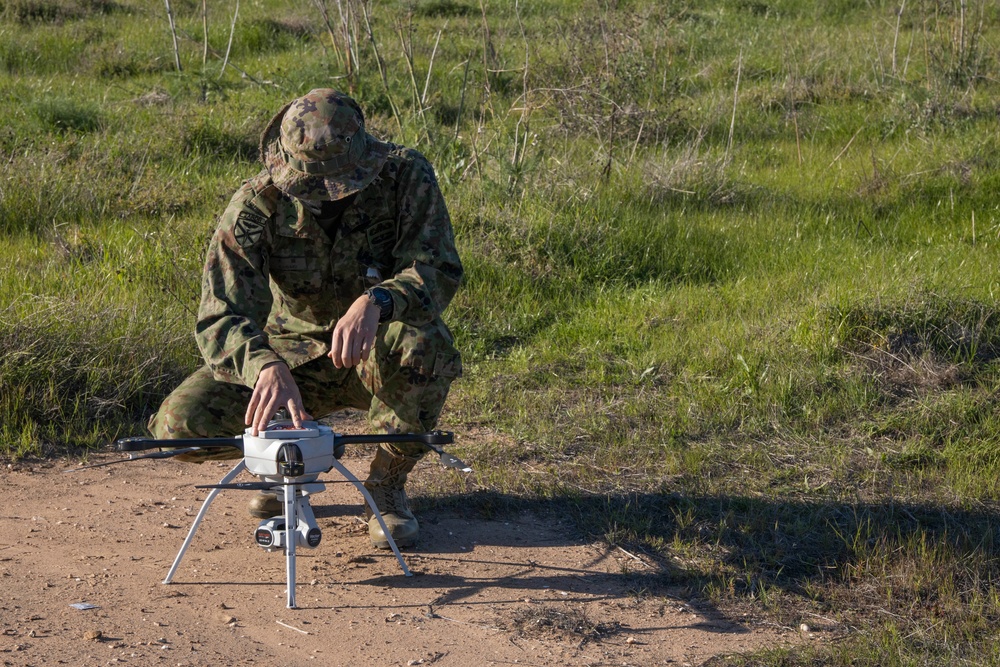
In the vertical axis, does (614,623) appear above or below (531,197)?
below

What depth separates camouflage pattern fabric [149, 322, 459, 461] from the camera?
150 inches

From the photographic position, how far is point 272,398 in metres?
3.28

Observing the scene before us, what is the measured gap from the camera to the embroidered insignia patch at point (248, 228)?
3.80 meters

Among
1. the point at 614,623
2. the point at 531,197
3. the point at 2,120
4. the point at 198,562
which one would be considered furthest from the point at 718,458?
the point at 2,120

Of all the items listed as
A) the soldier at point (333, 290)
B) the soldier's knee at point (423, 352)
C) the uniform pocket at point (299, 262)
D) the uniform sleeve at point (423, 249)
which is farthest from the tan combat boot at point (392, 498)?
the uniform pocket at point (299, 262)

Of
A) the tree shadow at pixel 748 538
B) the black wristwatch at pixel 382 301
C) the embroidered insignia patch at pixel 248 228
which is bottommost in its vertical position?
the tree shadow at pixel 748 538

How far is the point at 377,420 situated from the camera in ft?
13.2

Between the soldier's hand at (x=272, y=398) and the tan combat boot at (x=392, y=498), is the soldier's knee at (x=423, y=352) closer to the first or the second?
the tan combat boot at (x=392, y=498)

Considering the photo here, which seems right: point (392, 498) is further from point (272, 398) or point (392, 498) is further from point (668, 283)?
point (668, 283)

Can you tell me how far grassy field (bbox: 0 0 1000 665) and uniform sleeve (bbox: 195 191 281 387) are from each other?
123cm

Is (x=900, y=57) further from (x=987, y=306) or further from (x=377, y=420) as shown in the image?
(x=377, y=420)

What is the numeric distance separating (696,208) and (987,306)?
2181 mm

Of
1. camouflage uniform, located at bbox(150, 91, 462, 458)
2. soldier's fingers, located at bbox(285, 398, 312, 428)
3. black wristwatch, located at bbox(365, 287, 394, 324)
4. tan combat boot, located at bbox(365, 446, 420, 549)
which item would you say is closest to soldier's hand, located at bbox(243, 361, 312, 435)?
soldier's fingers, located at bbox(285, 398, 312, 428)

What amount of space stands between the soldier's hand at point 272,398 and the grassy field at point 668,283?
51.4 inches
